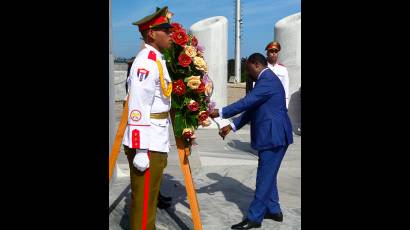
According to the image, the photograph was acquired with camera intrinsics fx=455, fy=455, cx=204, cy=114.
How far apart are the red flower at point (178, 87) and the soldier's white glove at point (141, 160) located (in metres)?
0.57

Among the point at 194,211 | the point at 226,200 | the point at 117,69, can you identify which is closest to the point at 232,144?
the point at 226,200

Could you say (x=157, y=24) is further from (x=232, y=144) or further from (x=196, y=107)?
(x=232, y=144)

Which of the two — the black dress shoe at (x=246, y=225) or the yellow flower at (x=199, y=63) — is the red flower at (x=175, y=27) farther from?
the black dress shoe at (x=246, y=225)

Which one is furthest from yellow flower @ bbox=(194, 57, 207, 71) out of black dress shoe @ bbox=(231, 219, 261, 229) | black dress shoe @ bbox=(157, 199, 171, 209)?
black dress shoe @ bbox=(157, 199, 171, 209)

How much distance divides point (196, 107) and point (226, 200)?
188cm

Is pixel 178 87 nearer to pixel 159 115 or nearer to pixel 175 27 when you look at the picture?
pixel 159 115

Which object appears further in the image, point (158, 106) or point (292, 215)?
point (292, 215)

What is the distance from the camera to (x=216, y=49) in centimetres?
1170

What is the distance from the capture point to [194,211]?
3959 mm

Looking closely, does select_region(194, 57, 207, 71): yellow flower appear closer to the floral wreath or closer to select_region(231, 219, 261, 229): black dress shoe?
the floral wreath

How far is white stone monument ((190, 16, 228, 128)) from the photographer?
38.1 ft

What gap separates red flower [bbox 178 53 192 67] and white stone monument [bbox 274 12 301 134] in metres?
7.41

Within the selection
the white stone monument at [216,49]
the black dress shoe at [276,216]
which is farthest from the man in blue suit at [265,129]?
the white stone monument at [216,49]

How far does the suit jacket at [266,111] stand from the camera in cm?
430
